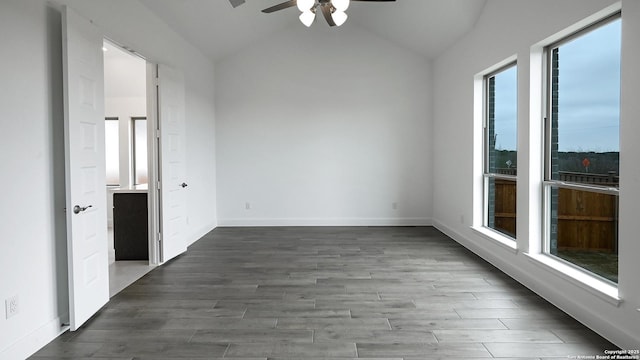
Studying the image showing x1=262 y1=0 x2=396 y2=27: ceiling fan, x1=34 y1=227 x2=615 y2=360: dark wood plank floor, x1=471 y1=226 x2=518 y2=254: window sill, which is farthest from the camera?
x1=471 y1=226 x2=518 y2=254: window sill

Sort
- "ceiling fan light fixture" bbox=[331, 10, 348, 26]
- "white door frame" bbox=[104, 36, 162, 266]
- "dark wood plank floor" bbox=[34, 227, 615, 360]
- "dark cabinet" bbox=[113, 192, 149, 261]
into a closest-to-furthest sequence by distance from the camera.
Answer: "dark wood plank floor" bbox=[34, 227, 615, 360]
"ceiling fan light fixture" bbox=[331, 10, 348, 26]
"white door frame" bbox=[104, 36, 162, 266]
"dark cabinet" bbox=[113, 192, 149, 261]

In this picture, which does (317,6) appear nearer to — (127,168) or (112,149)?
(127,168)

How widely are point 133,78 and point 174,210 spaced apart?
3.32 m

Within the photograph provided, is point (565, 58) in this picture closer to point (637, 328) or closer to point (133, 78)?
point (637, 328)

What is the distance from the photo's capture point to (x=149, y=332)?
9.44 feet

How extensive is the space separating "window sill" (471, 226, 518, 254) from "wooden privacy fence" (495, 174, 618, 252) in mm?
590

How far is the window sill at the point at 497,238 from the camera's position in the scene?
4160mm

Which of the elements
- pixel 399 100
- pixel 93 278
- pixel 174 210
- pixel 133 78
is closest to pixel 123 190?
pixel 174 210

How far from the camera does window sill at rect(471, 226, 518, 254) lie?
13.6 ft

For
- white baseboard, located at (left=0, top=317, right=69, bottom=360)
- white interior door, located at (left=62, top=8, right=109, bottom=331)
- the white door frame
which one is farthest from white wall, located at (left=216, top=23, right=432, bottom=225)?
white baseboard, located at (left=0, top=317, right=69, bottom=360)

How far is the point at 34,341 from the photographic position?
259 centimetres

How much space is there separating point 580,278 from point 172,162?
431 centimetres

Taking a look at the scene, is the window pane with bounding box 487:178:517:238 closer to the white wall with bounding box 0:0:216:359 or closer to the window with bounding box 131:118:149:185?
the white wall with bounding box 0:0:216:359

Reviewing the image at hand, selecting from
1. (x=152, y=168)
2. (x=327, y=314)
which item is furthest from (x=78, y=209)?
(x=327, y=314)
